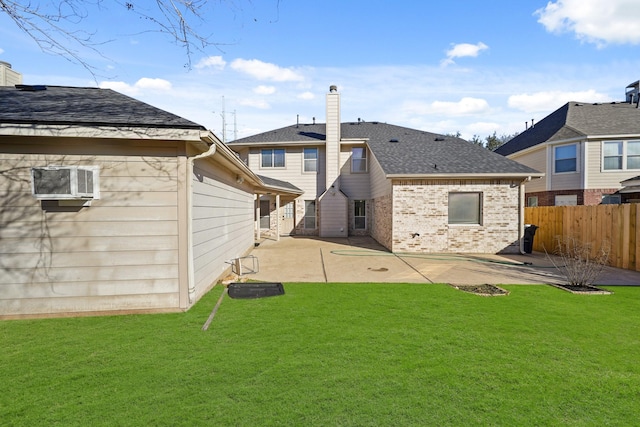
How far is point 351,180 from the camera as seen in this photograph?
1731cm

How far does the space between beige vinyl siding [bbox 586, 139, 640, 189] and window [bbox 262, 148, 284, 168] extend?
52.9ft

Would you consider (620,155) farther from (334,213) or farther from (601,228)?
(334,213)

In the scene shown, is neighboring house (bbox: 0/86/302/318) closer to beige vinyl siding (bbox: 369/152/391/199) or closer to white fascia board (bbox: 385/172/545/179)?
white fascia board (bbox: 385/172/545/179)

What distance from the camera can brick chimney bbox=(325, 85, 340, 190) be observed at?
16562 mm

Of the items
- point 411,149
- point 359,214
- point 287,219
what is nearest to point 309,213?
point 287,219

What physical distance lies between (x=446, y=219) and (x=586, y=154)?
9419 millimetres

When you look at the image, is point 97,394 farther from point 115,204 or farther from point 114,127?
point 114,127

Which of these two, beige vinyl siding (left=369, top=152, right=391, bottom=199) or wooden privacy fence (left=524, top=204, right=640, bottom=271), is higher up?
beige vinyl siding (left=369, top=152, right=391, bottom=199)

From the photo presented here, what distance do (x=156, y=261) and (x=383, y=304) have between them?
4.06 metres

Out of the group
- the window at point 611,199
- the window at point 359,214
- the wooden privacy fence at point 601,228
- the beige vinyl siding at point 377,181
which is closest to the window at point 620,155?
the window at point 611,199

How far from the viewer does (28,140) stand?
4527 mm

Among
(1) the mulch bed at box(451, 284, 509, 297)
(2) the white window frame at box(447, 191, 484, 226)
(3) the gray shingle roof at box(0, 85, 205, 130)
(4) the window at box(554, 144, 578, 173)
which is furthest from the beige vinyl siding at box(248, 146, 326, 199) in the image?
(4) the window at box(554, 144, 578, 173)

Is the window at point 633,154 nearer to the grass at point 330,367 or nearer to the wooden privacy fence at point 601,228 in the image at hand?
the wooden privacy fence at point 601,228

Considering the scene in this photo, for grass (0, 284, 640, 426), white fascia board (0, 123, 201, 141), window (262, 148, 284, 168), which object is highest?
window (262, 148, 284, 168)
